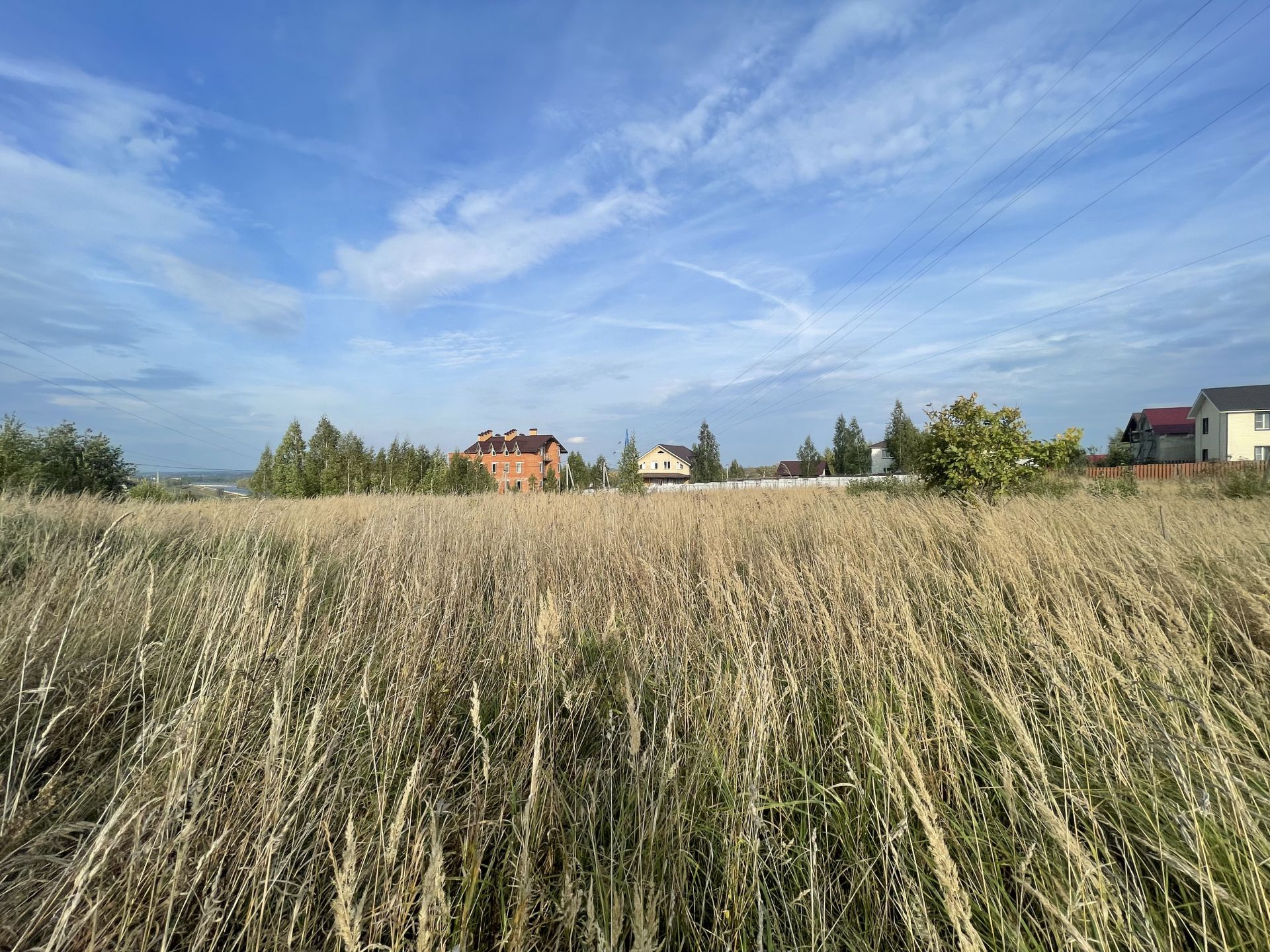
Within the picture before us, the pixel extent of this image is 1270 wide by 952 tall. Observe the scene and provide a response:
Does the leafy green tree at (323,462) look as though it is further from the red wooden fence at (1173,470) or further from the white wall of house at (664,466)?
the white wall of house at (664,466)

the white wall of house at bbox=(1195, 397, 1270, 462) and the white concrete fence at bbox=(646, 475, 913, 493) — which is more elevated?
the white wall of house at bbox=(1195, 397, 1270, 462)

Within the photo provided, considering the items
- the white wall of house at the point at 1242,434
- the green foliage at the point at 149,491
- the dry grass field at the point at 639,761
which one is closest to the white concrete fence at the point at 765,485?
the dry grass field at the point at 639,761

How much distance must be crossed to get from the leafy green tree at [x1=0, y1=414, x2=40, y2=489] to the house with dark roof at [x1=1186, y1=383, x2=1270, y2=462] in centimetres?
5998

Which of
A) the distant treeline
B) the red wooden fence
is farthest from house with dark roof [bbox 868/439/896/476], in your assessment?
the distant treeline

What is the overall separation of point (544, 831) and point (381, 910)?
0.60 metres

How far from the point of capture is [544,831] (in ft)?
5.67

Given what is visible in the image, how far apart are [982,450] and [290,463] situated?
3462 cm

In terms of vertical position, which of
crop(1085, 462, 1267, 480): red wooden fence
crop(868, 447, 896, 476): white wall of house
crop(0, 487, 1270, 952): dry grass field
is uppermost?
crop(868, 447, 896, 476): white wall of house

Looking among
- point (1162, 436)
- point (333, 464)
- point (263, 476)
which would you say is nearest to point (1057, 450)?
point (333, 464)

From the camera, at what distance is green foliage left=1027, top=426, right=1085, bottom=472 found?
31.1 ft

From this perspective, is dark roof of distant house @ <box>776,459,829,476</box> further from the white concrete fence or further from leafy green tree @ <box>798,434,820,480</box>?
the white concrete fence

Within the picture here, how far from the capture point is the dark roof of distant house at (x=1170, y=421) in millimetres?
45938

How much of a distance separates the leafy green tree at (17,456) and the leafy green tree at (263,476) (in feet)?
62.1

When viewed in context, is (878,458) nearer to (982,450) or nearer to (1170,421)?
(1170,421)
